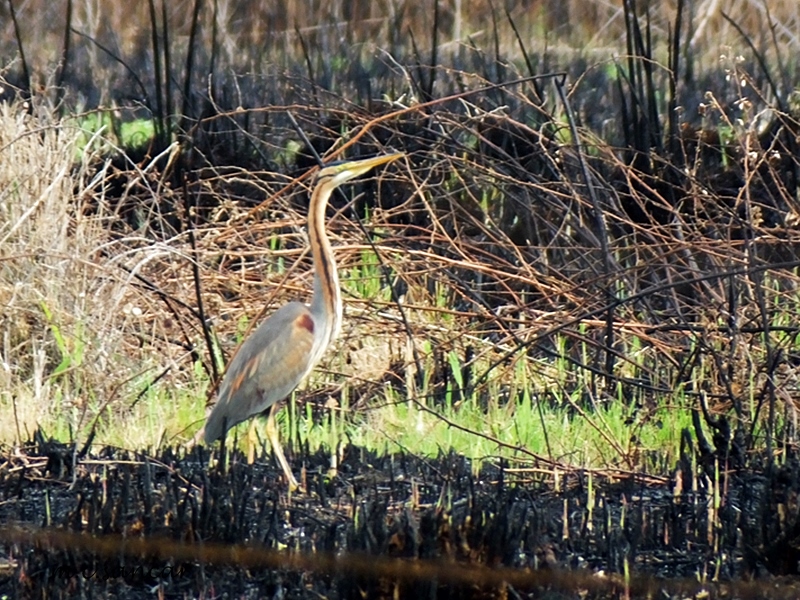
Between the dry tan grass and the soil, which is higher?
the dry tan grass

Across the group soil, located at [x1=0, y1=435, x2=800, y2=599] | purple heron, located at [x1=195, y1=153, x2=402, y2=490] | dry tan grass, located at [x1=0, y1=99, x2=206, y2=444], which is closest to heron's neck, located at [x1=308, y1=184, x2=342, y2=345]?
purple heron, located at [x1=195, y1=153, x2=402, y2=490]

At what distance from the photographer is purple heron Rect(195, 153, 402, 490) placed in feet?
19.0

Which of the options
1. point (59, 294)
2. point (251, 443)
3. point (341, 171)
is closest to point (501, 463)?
point (251, 443)

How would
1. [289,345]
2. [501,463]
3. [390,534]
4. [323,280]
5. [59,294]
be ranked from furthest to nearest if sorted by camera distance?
[59,294] → [323,280] → [289,345] → [501,463] → [390,534]

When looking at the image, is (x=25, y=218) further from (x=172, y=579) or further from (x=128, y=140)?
(x=128, y=140)

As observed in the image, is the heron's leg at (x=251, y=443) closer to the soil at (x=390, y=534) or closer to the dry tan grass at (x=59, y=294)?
the soil at (x=390, y=534)

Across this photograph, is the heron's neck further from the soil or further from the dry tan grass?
the dry tan grass

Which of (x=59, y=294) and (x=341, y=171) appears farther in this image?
(x=59, y=294)

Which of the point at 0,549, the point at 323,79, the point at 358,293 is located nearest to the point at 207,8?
the point at 323,79

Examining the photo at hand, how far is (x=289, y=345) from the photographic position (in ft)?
19.1

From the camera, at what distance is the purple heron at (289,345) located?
5797mm

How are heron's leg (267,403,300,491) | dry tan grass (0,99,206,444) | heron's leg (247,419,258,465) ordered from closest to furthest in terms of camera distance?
heron's leg (267,403,300,491)
heron's leg (247,419,258,465)
dry tan grass (0,99,206,444)

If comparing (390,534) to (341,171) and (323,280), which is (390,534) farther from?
(341,171)

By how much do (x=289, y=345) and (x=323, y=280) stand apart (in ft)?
1.04
